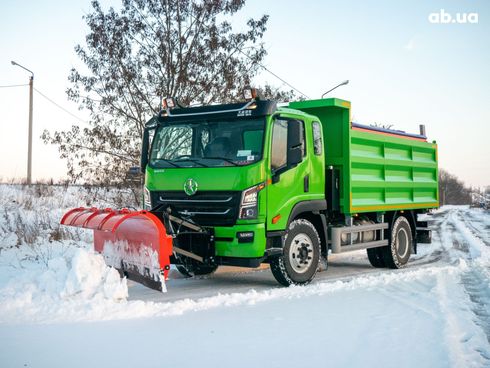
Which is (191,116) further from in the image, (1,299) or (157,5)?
(157,5)

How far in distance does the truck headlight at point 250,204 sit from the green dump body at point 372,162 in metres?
2.39

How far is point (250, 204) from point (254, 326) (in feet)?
6.75

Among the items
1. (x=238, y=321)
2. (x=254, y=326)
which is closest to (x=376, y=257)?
(x=238, y=321)

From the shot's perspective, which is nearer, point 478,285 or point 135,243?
point 135,243

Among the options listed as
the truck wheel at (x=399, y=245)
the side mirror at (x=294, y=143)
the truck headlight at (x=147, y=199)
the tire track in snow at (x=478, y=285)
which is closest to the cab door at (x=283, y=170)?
the side mirror at (x=294, y=143)

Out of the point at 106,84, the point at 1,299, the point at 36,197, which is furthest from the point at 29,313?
the point at 36,197

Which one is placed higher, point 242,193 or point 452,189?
point 452,189

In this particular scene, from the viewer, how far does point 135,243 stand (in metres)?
6.66

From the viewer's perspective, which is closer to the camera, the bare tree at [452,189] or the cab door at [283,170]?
the cab door at [283,170]

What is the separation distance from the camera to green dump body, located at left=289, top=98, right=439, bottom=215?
9.04 metres

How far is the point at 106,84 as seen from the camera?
14.0 meters

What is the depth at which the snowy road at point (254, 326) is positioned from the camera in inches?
176

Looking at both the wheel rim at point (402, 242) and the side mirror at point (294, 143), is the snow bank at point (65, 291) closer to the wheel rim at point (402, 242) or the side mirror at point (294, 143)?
the side mirror at point (294, 143)

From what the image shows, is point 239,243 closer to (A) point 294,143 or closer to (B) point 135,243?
(B) point 135,243
